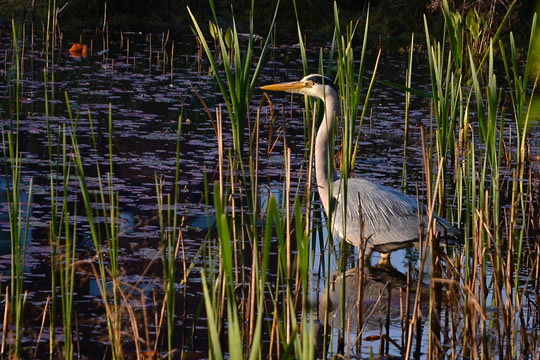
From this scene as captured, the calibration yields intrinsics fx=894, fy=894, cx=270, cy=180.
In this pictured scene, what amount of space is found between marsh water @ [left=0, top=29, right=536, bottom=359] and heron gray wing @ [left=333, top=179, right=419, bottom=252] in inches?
6.6

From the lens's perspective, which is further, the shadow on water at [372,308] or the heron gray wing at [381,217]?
the heron gray wing at [381,217]

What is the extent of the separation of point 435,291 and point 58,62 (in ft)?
26.2

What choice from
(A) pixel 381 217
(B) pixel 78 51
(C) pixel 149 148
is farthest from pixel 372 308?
(B) pixel 78 51

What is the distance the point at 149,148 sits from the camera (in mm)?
6555

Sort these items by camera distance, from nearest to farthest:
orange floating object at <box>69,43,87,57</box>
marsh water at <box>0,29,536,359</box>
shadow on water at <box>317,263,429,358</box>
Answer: shadow on water at <box>317,263,429,358</box>
marsh water at <box>0,29,536,359</box>
orange floating object at <box>69,43,87,57</box>

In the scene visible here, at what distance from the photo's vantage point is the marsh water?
351 cm

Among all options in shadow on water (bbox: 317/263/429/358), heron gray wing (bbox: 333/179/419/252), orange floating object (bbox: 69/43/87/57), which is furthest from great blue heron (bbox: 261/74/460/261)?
orange floating object (bbox: 69/43/87/57)

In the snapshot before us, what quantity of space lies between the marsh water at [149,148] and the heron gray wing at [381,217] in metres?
0.17

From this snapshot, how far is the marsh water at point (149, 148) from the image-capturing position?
3506 mm

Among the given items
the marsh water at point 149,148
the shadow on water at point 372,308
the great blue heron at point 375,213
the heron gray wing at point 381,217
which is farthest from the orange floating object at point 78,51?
the shadow on water at point 372,308

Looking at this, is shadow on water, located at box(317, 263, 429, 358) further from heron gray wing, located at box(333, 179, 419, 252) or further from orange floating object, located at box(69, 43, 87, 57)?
orange floating object, located at box(69, 43, 87, 57)

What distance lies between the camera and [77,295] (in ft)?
11.9

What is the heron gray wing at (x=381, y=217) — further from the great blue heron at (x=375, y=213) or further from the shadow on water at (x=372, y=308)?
the shadow on water at (x=372, y=308)

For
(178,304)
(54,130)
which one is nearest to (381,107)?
(54,130)
